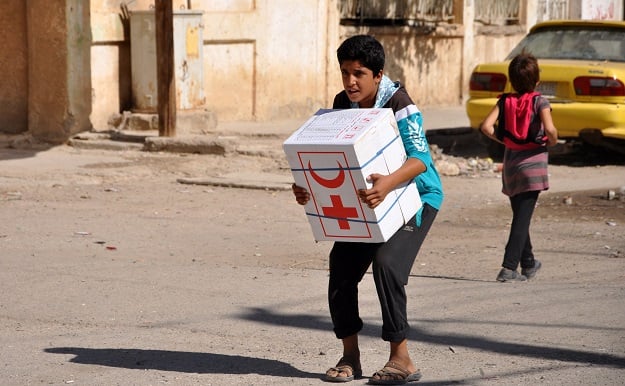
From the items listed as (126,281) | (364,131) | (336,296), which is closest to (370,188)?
(364,131)

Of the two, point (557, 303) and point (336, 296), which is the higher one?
point (336, 296)

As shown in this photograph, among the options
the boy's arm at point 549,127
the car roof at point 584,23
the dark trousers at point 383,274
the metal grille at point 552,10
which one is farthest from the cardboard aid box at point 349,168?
the metal grille at point 552,10

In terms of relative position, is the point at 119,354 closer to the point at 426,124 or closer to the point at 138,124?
the point at 138,124

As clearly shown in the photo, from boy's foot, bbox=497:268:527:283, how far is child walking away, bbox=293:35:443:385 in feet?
7.57

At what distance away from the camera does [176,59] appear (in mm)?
13891

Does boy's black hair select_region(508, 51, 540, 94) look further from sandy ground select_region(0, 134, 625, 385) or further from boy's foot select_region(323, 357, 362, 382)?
boy's foot select_region(323, 357, 362, 382)

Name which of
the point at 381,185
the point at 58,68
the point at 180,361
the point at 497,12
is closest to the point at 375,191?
the point at 381,185

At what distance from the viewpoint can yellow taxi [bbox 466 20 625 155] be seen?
1212 centimetres

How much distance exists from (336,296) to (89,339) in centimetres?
146

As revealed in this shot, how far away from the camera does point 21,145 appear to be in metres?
13.5

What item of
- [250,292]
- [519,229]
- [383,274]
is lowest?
[250,292]

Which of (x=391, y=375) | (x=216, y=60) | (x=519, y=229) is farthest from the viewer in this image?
(x=216, y=60)

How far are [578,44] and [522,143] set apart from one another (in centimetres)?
638

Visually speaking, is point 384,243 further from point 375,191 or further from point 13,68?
point 13,68
